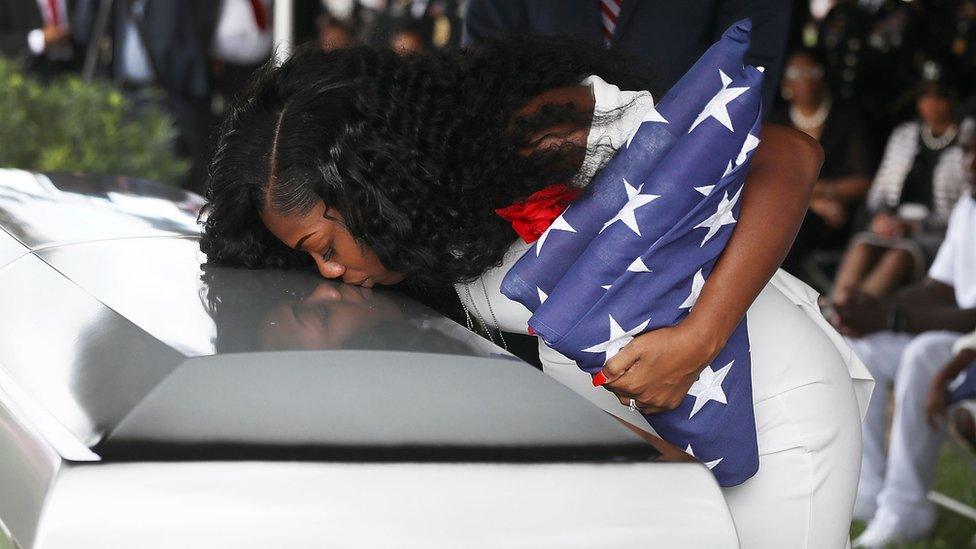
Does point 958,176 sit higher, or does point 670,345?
point 670,345

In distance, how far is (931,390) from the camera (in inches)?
135

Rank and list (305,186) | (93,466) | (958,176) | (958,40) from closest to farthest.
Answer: (93,466), (305,186), (958,176), (958,40)

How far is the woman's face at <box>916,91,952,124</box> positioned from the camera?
6277 mm

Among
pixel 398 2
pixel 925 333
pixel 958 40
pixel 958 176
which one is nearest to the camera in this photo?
pixel 925 333

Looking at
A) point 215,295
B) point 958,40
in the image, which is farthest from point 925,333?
point 958,40

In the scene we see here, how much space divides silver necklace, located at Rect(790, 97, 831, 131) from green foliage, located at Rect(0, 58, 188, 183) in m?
4.28

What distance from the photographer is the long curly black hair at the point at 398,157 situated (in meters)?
1.25

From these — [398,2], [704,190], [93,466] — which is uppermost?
[93,466]

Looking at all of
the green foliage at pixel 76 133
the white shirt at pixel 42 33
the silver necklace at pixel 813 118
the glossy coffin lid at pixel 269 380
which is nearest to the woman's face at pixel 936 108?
the silver necklace at pixel 813 118

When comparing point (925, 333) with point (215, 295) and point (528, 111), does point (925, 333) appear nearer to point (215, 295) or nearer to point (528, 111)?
point (528, 111)

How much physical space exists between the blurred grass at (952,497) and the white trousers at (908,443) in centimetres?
8

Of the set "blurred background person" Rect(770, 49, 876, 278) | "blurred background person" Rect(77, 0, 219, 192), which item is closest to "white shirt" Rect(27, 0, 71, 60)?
"blurred background person" Rect(77, 0, 219, 192)

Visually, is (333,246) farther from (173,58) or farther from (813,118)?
(813,118)

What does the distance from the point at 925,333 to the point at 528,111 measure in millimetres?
2893
